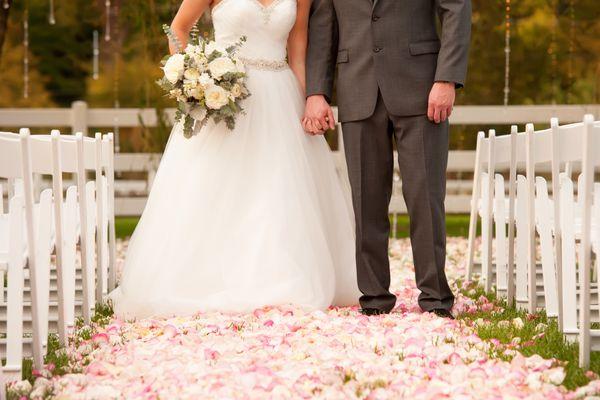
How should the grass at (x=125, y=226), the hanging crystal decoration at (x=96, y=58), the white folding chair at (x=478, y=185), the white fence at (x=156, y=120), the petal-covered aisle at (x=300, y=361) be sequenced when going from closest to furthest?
the petal-covered aisle at (x=300, y=361) → the white folding chair at (x=478, y=185) → the white fence at (x=156, y=120) → the grass at (x=125, y=226) → the hanging crystal decoration at (x=96, y=58)

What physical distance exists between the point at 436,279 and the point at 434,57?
1.04 m

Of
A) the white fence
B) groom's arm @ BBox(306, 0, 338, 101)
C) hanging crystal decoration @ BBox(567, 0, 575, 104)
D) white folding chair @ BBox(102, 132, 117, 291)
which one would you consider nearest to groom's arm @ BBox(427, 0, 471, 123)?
groom's arm @ BBox(306, 0, 338, 101)

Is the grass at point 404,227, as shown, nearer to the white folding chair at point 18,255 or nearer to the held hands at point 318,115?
the held hands at point 318,115

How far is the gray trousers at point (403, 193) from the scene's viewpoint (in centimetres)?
486

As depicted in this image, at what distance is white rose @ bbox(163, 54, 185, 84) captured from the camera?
204 inches

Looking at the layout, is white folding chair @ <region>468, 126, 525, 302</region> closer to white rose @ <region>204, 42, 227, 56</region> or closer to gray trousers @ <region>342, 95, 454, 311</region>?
gray trousers @ <region>342, 95, 454, 311</region>

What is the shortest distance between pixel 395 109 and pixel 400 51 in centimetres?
27

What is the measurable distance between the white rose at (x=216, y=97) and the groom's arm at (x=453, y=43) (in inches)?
43.1

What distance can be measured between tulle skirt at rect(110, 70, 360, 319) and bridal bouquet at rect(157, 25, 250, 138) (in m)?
0.20

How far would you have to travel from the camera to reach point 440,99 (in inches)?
187

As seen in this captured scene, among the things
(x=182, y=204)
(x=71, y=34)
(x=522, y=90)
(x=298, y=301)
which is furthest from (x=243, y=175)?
(x=71, y=34)

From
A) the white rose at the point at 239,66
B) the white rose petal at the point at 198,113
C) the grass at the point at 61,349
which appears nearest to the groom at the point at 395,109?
the white rose at the point at 239,66

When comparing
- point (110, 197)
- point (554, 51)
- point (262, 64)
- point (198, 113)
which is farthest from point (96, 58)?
point (198, 113)

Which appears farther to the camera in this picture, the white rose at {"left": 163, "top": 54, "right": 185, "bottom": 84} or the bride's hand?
the bride's hand
